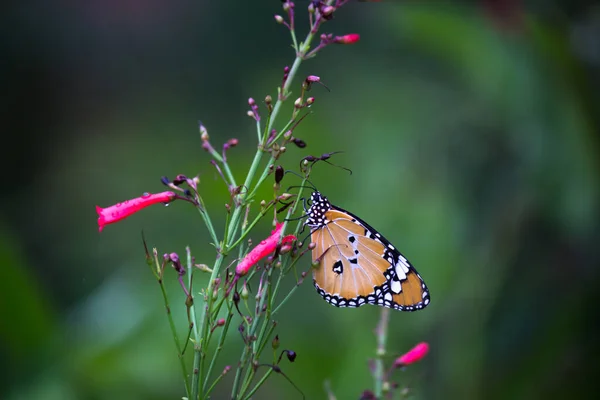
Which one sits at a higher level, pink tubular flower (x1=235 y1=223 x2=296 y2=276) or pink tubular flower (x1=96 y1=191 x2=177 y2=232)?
pink tubular flower (x1=96 y1=191 x2=177 y2=232)

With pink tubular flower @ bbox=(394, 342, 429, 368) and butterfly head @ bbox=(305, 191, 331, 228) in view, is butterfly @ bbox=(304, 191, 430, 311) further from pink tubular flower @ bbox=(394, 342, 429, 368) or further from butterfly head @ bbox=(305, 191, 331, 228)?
pink tubular flower @ bbox=(394, 342, 429, 368)

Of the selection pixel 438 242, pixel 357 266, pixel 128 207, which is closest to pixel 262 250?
pixel 128 207

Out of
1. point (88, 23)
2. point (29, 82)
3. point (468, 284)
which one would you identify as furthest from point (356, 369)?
point (88, 23)

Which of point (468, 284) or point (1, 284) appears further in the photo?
point (468, 284)

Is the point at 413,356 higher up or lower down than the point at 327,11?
lower down

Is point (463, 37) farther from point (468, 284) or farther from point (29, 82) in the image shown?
point (29, 82)

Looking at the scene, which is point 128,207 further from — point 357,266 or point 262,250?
point 357,266

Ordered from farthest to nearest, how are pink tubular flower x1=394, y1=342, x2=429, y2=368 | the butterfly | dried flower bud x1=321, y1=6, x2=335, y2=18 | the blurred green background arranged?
the blurred green background
the butterfly
pink tubular flower x1=394, y1=342, x2=429, y2=368
dried flower bud x1=321, y1=6, x2=335, y2=18

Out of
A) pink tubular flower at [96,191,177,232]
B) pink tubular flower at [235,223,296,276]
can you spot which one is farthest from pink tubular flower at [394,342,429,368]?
pink tubular flower at [96,191,177,232]
